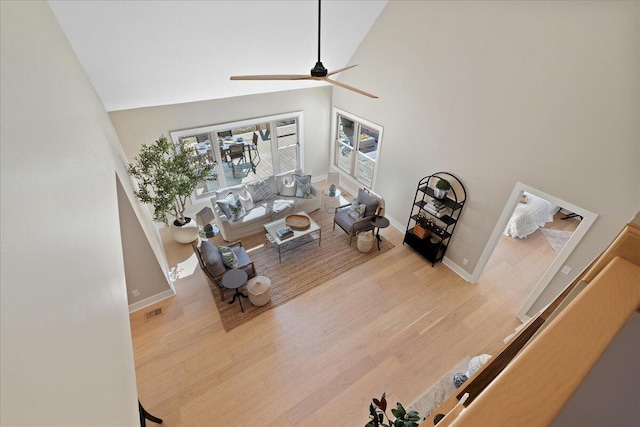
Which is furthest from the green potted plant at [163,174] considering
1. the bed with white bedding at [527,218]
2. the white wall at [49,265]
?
the bed with white bedding at [527,218]

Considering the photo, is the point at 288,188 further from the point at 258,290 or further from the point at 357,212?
the point at 258,290

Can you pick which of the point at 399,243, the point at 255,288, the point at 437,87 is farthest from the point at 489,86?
the point at 255,288

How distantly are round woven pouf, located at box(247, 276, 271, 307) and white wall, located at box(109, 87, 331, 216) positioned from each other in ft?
10.1

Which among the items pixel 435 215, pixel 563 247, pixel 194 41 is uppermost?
pixel 194 41

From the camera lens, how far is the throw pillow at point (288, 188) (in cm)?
684

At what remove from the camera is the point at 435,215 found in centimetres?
505

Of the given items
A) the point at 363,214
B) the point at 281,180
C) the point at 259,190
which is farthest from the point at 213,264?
the point at 363,214

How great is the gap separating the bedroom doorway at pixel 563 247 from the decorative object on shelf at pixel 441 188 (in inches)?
36.2

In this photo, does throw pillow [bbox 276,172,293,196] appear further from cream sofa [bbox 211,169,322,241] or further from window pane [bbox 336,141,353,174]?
window pane [bbox 336,141,353,174]

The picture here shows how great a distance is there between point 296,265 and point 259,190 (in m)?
2.14

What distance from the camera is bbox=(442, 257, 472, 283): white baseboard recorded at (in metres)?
5.20

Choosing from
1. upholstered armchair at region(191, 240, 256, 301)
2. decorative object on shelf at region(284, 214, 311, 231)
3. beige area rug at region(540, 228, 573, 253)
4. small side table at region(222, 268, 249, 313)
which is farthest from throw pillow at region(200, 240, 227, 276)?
beige area rug at region(540, 228, 573, 253)

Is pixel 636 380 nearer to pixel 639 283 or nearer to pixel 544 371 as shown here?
pixel 639 283

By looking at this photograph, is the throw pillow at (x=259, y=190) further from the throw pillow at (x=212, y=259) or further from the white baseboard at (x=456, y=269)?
the white baseboard at (x=456, y=269)
